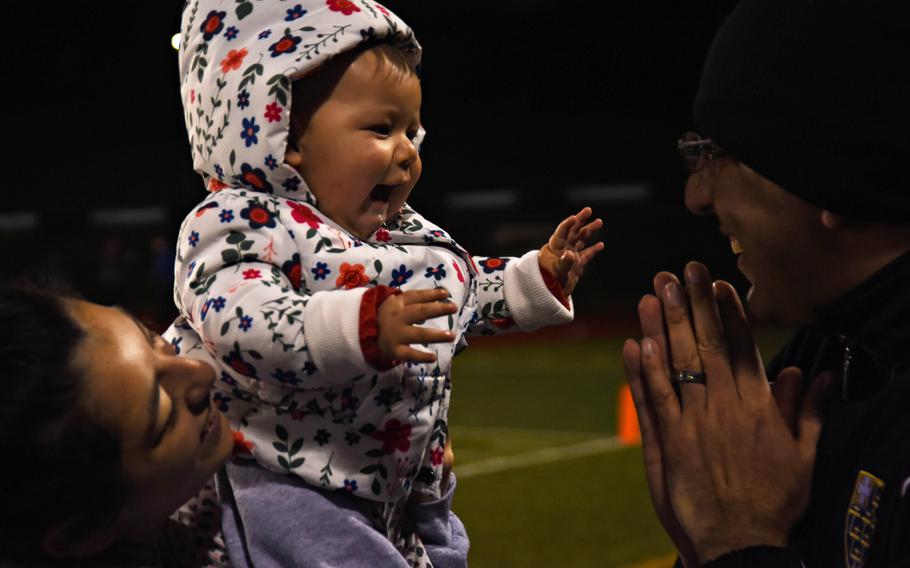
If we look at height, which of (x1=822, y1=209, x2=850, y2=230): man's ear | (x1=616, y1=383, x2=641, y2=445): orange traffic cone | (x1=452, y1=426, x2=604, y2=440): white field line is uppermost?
(x1=822, y1=209, x2=850, y2=230): man's ear

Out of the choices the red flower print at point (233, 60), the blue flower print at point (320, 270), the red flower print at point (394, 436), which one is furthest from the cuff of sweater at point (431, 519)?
the red flower print at point (233, 60)

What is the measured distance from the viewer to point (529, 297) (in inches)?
75.8

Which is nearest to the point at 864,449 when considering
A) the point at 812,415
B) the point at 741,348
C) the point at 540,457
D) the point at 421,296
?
the point at 812,415

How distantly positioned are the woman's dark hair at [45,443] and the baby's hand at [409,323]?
1.20 feet

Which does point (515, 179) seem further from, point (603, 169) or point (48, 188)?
point (48, 188)

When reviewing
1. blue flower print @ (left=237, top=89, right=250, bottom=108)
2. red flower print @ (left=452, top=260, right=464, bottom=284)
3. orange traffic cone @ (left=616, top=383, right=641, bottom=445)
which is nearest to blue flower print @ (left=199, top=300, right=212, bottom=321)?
blue flower print @ (left=237, top=89, right=250, bottom=108)

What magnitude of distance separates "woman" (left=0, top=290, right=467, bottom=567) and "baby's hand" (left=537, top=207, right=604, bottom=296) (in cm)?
76

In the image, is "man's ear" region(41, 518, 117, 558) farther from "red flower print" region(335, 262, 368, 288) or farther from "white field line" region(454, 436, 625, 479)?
"white field line" region(454, 436, 625, 479)

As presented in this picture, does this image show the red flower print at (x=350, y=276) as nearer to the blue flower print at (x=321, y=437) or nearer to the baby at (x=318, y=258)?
the baby at (x=318, y=258)

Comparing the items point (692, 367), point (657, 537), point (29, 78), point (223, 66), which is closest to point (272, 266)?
point (223, 66)

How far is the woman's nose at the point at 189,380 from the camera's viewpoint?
131 centimetres

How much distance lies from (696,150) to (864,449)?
44 centimetres

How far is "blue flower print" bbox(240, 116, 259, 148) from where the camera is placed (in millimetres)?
1628

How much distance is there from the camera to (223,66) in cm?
169
